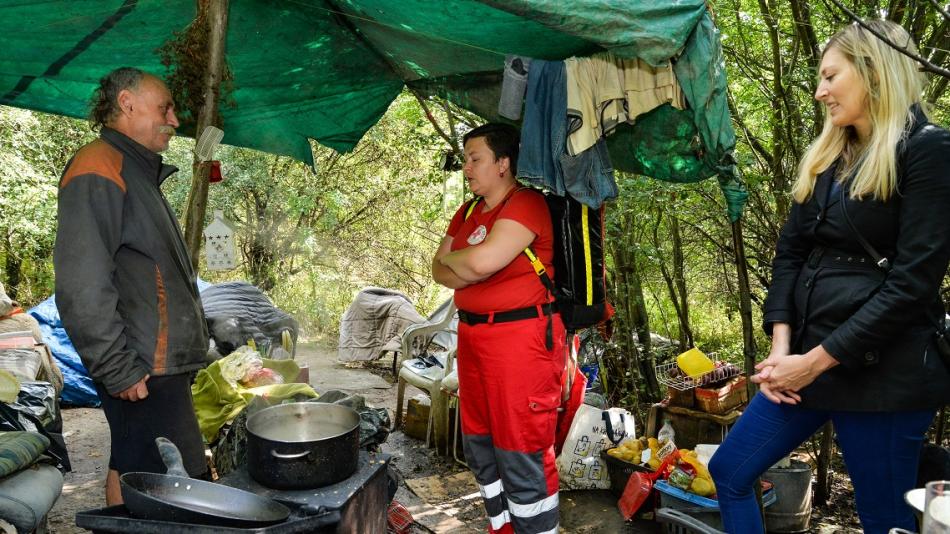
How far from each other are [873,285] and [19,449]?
3.07 metres

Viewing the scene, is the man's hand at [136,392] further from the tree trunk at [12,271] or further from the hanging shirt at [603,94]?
the tree trunk at [12,271]

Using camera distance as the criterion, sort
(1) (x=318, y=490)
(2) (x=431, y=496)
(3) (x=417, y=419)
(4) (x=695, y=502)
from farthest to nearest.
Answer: (3) (x=417, y=419) → (2) (x=431, y=496) → (4) (x=695, y=502) → (1) (x=318, y=490)

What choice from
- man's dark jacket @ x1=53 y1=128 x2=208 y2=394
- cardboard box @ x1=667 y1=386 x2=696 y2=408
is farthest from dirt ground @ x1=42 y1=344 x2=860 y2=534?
man's dark jacket @ x1=53 y1=128 x2=208 y2=394

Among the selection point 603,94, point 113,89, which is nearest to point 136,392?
point 113,89

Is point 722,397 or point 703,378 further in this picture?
point 703,378

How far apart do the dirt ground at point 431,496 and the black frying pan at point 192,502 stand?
81.7 inches

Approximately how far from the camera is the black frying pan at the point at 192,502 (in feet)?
6.08

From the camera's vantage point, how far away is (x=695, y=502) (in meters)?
3.38

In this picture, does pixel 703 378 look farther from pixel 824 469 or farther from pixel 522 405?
pixel 522 405

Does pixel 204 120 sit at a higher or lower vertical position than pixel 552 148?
higher

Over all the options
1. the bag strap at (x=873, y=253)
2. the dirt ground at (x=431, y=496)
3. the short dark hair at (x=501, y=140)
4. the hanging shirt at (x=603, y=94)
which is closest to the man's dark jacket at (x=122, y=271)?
the short dark hair at (x=501, y=140)

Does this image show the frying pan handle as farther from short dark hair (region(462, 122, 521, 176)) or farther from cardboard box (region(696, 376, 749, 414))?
cardboard box (region(696, 376, 749, 414))

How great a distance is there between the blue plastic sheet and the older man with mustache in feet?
13.5

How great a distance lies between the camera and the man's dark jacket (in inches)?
98.0
